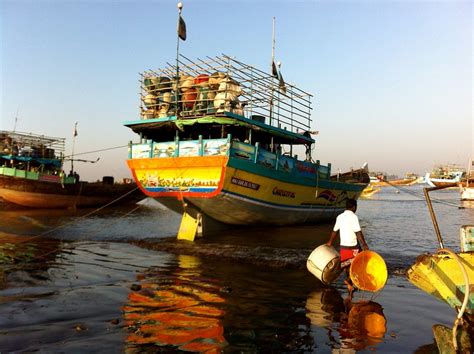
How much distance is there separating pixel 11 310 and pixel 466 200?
50596 millimetres

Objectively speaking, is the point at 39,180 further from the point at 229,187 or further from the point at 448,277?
the point at 448,277

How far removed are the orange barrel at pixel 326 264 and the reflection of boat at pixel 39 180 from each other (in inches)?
795

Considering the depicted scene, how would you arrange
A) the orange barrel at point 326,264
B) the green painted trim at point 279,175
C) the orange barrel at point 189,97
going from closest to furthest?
the orange barrel at point 326,264 < the green painted trim at point 279,175 < the orange barrel at point 189,97

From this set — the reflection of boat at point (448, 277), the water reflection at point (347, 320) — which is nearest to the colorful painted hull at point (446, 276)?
the reflection of boat at point (448, 277)

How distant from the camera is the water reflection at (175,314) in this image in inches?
164

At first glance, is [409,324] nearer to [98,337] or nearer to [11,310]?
[98,337]

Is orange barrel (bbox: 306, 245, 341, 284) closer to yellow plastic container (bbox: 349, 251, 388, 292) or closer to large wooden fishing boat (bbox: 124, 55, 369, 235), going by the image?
yellow plastic container (bbox: 349, 251, 388, 292)

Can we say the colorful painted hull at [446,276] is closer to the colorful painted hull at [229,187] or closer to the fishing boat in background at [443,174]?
the colorful painted hull at [229,187]

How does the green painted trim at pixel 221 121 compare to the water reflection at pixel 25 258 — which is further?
the green painted trim at pixel 221 121

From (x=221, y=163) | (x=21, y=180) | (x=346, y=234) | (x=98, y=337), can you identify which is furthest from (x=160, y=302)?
(x=21, y=180)

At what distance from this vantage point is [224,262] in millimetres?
9500

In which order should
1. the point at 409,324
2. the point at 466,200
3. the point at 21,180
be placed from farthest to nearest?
the point at 466,200 → the point at 21,180 → the point at 409,324

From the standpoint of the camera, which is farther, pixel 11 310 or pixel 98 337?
pixel 11 310

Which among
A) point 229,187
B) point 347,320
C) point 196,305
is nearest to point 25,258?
point 196,305
